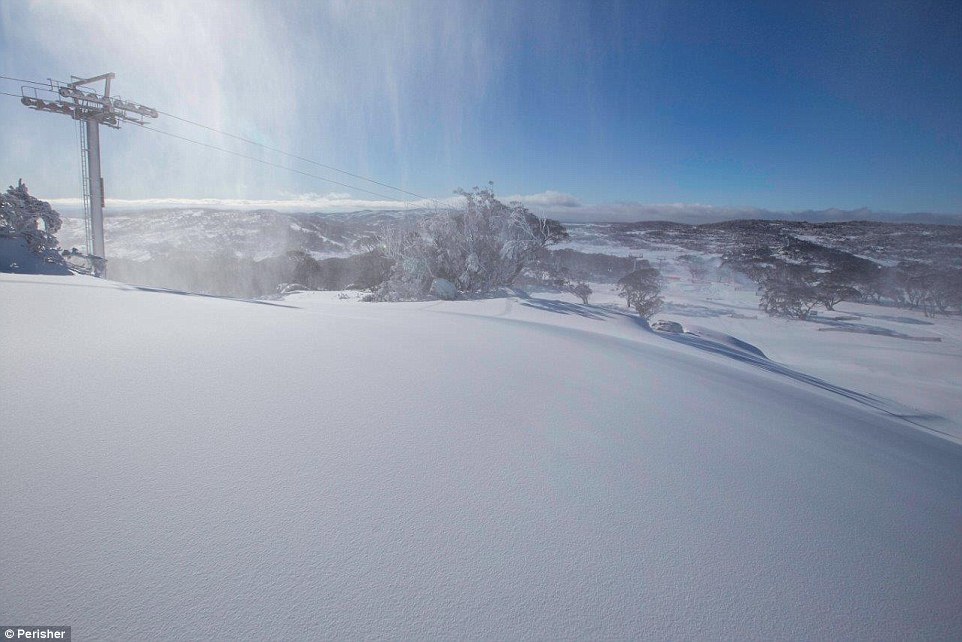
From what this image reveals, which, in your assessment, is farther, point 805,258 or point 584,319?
point 805,258

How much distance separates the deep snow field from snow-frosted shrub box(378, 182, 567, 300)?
311 inches

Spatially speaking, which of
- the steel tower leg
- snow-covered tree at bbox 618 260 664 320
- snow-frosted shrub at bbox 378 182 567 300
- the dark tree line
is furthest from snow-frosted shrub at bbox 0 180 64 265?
the dark tree line

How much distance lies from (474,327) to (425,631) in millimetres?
3293

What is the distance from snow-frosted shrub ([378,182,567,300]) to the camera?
10227 mm

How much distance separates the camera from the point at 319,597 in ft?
2.58

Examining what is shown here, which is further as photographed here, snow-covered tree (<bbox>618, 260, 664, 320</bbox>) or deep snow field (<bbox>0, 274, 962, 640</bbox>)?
snow-covered tree (<bbox>618, 260, 664, 320</bbox>)

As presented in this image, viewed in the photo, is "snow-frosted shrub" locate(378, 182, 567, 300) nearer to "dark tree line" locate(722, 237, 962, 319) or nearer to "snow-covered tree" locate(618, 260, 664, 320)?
"snow-covered tree" locate(618, 260, 664, 320)

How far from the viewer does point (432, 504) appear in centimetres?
110

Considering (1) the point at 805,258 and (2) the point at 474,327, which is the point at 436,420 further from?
(1) the point at 805,258

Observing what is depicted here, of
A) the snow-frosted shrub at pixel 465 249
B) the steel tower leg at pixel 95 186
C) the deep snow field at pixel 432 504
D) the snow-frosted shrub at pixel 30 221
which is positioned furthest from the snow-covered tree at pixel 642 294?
the steel tower leg at pixel 95 186

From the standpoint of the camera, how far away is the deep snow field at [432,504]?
0.78 m

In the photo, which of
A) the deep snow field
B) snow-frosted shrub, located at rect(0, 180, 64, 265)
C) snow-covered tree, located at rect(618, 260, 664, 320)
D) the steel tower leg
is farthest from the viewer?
snow-covered tree, located at rect(618, 260, 664, 320)

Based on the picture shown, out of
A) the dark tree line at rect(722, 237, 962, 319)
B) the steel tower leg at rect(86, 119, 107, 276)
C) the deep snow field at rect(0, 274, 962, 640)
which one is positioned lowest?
the deep snow field at rect(0, 274, 962, 640)

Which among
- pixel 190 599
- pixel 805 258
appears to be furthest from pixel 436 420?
pixel 805 258
